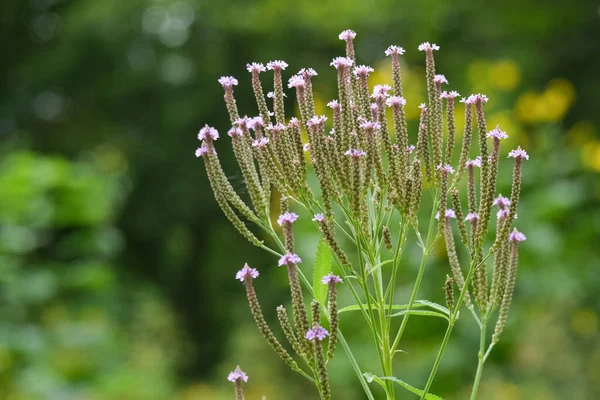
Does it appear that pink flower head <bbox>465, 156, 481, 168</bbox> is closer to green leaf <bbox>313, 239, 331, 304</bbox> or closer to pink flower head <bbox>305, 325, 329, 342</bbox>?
green leaf <bbox>313, 239, 331, 304</bbox>

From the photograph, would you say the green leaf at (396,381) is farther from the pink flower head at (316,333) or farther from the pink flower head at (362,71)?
the pink flower head at (362,71)

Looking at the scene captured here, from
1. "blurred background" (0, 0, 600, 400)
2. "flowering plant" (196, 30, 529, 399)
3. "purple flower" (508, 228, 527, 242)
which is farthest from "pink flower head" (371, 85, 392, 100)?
"blurred background" (0, 0, 600, 400)

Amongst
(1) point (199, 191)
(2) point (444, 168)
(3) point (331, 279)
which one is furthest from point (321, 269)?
(1) point (199, 191)

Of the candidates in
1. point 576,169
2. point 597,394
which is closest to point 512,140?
point 576,169

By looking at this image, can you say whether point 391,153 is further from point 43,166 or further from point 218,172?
point 43,166

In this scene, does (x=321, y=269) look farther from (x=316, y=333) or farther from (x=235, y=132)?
(x=235, y=132)

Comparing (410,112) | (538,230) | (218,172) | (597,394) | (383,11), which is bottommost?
(597,394)

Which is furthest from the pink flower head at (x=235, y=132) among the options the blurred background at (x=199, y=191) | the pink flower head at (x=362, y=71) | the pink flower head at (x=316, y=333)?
the blurred background at (x=199, y=191)
